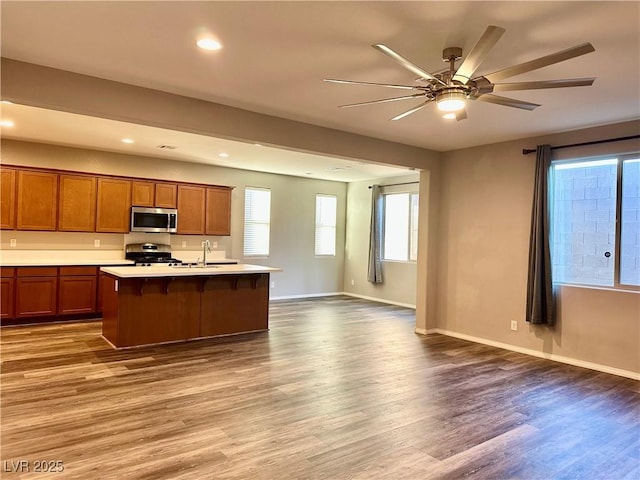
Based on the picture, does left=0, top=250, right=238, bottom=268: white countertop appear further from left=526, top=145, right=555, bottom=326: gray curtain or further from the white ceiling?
left=526, top=145, right=555, bottom=326: gray curtain

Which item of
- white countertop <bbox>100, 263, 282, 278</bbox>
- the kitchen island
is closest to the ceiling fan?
white countertop <bbox>100, 263, 282, 278</bbox>

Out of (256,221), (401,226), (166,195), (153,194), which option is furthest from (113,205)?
(401,226)

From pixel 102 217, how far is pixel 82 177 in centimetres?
67

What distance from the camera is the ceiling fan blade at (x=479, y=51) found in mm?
2100

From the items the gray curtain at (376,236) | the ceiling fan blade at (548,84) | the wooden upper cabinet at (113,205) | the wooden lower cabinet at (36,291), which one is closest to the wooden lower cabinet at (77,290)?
the wooden lower cabinet at (36,291)

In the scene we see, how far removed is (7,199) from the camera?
6238mm

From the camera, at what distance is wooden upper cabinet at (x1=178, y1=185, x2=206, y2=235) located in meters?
7.69

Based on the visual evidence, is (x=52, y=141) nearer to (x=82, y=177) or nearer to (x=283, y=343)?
(x=82, y=177)

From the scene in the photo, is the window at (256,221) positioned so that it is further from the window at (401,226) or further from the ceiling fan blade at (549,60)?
the ceiling fan blade at (549,60)

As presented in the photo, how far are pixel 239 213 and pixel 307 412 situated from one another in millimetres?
5723

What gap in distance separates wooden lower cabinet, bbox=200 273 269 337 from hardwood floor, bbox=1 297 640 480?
0.38 meters

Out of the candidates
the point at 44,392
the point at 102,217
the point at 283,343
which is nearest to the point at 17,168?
the point at 102,217

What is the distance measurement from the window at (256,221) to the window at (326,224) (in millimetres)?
1303

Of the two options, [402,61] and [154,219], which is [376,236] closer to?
[154,219]
